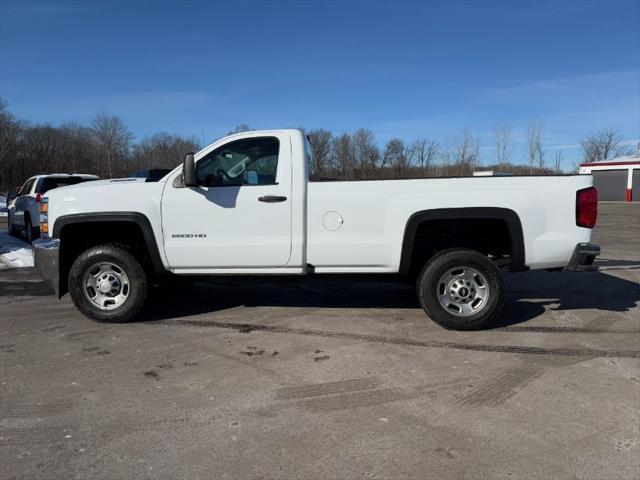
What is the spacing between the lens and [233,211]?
544 centimetres

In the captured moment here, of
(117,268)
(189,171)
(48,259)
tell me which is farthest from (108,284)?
(189,171)

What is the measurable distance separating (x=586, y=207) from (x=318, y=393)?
3403 mm

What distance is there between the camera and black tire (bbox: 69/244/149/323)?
5.61 m

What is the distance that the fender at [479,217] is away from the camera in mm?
5223

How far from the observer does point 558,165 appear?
6284 centimetres

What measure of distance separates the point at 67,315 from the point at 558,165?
2606 inches

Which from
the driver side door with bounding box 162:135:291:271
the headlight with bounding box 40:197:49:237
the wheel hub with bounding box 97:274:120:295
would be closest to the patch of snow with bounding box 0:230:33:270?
the headlight with bounding box 40:197:49:237

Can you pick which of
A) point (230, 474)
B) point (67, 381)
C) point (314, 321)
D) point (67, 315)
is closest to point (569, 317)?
point (314, 321)

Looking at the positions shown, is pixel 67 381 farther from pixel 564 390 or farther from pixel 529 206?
pixel 529 206

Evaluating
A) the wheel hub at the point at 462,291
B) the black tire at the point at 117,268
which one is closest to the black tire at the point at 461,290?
the wheel hub at the point at 462,291

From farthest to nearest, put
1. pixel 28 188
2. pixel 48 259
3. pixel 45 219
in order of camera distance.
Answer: pixel 28 188 < pixel 45 219 < pixel 48 259

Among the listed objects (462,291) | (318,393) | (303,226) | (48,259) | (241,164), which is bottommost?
(318,393)

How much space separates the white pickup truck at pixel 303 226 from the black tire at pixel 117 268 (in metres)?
0.01

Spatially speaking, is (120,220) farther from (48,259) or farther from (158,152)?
(158,152)
